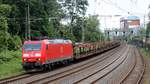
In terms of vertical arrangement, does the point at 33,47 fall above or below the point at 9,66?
above

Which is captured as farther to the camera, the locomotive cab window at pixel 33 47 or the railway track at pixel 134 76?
the locomotive cab window at pixel 33 47

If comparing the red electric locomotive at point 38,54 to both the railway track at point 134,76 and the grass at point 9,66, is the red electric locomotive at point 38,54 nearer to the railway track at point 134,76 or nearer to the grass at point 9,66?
the grass at point 9,66

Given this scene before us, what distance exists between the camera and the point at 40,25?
87938 mm

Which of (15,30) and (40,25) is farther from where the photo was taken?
(40,25)

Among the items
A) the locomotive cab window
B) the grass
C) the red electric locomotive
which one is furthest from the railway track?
the grass

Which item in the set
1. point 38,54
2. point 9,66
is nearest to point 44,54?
point 38,54

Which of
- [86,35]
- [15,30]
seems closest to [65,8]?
[86,35]

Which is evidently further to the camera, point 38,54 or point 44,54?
point 44,54

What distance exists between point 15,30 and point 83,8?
119ft

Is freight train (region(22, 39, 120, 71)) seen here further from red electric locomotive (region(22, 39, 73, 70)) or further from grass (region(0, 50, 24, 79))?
grass (region(0, 50, 24, 79))

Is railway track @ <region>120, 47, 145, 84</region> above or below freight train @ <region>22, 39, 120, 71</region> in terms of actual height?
below

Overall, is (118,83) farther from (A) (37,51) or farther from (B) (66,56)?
(B) (66,56)

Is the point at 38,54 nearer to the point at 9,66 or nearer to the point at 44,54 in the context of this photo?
the point at 44,54

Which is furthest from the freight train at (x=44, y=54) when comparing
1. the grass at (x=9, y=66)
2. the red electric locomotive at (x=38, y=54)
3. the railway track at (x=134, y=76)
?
the railway track at (x=134, y=76)
